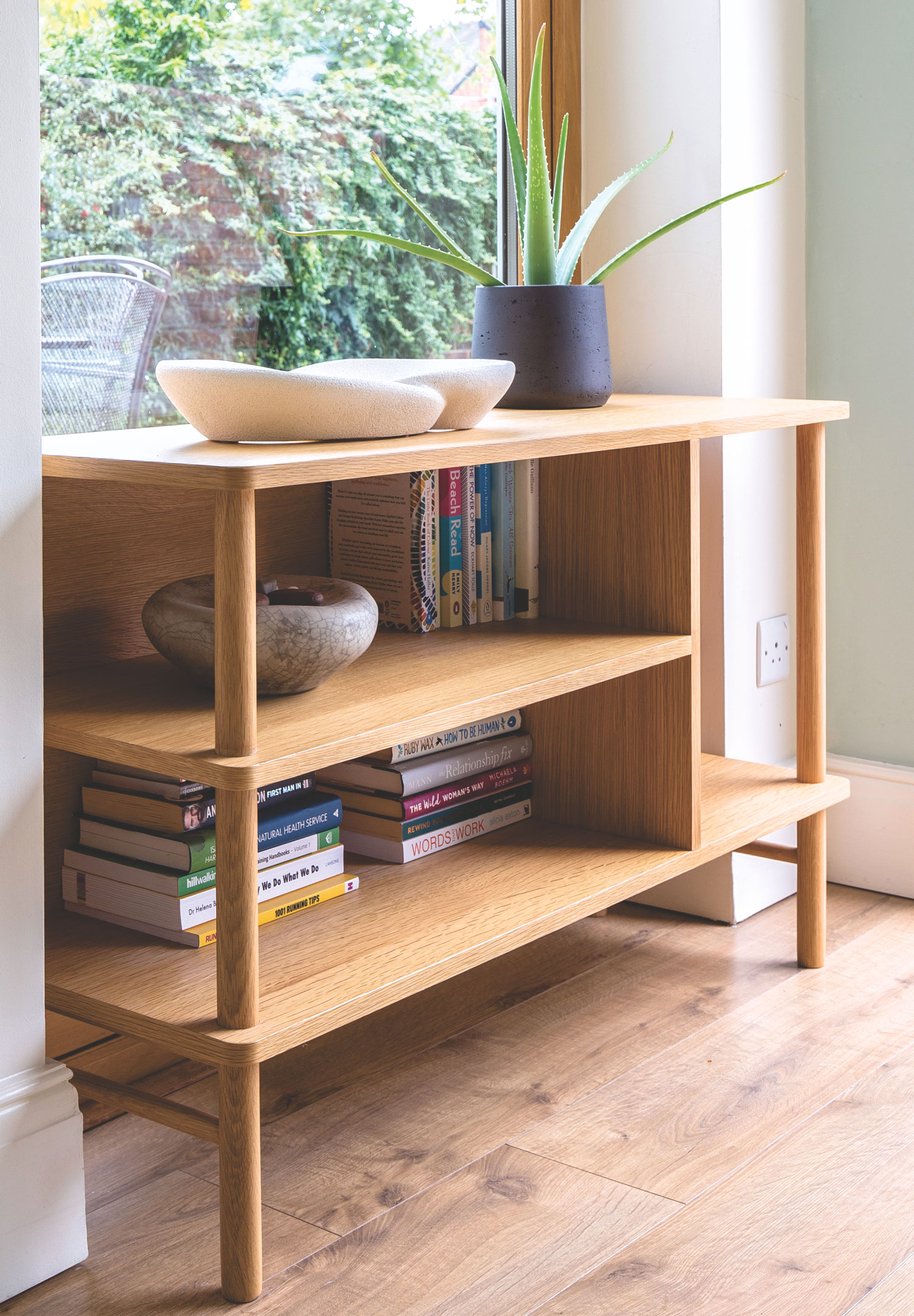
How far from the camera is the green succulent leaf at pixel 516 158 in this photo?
1.77m

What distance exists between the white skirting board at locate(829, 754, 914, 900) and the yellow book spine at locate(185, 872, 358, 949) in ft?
3.18

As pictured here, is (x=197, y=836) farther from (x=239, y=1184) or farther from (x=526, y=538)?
(x=526, y=538)

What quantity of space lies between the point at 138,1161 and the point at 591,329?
3.59 feet

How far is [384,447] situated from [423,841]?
587mm

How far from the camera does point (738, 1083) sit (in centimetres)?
164

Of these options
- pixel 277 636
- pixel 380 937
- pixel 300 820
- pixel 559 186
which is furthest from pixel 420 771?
pixel 559 186

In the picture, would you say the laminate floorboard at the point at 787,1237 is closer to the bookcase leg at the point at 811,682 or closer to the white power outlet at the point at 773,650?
the bookcase leg at the point at 811,682

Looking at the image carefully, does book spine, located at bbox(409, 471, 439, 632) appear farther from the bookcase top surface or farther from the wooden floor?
the wooden floor

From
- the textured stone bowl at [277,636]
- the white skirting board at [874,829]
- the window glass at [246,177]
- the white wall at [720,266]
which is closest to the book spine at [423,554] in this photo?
the window glass at [246,177]

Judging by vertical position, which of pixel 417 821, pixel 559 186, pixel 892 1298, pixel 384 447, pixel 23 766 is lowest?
pixel 892 1298

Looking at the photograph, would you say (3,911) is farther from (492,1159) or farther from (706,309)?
(706,309)

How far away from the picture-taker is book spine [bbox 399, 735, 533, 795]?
5.70 feet

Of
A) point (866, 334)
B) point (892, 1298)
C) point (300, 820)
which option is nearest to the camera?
point (892, 1298)

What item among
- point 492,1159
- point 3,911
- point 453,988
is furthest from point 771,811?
point 3,911
